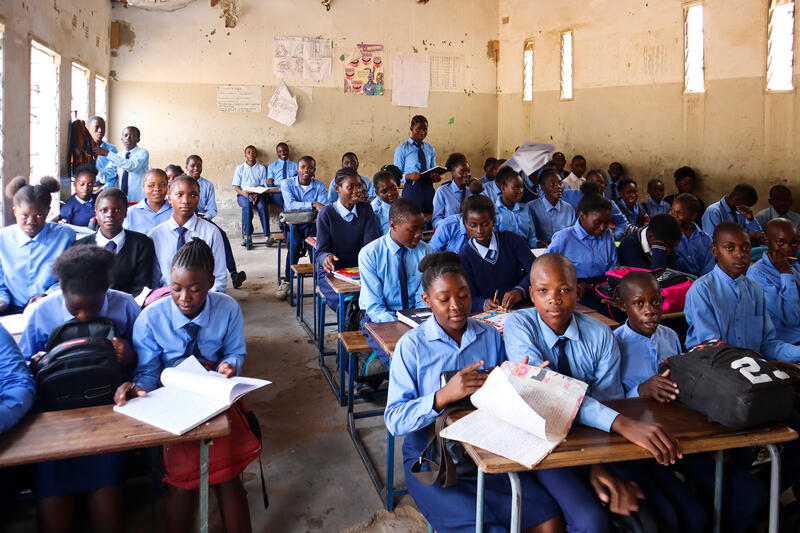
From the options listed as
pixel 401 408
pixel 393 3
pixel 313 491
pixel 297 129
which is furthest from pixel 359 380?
pixel 393 3

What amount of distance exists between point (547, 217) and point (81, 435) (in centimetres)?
434

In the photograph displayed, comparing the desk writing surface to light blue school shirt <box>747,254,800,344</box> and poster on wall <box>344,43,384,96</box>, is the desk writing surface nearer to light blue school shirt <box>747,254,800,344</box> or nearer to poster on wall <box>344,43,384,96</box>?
light blue school shirt <box>747,254,800,344</box>

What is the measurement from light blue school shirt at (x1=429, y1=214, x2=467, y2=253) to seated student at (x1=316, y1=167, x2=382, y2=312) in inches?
24.0

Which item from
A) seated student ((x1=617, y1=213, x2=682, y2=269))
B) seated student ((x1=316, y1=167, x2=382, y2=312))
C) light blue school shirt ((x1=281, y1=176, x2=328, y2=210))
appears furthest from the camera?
light blue school shirt ((x1=281, y1=176, x2=328, y2=210))

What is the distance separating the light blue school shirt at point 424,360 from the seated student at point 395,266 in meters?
1.15

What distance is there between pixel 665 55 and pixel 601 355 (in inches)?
256

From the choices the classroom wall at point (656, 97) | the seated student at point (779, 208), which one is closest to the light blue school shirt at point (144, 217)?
the seated student at point (779, 208)

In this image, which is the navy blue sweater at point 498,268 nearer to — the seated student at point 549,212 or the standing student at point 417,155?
the seated student at point 549,212

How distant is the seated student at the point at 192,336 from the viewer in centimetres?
211

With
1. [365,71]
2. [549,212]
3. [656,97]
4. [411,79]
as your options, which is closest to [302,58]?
[365,71]

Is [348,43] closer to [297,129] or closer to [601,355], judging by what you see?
[297,129]

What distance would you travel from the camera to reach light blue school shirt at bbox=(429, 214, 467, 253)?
13.5ft

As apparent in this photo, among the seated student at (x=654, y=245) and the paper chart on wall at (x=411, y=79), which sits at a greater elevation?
the paper chart on wall at (x=411, y=79)

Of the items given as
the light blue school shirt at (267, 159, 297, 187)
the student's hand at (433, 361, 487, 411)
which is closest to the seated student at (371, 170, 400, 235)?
the student's hand at (433, 361, 487, 411)
